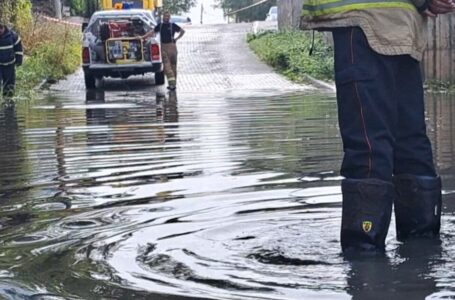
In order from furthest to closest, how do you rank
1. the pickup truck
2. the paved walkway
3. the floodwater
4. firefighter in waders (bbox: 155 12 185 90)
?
1. the pickup truck
2. the paved walkway
3. firefighter in waders (bbox: 155 12 185 90)
4. the floodwater

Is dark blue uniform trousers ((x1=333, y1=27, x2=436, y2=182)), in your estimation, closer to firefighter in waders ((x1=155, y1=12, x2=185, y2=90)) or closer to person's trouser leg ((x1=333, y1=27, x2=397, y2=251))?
person's trouser leg ((x1=333, y1=27, x2=397, y2=251))

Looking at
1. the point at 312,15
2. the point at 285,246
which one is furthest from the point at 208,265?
the point at 312,15

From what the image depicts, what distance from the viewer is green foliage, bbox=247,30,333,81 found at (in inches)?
1097

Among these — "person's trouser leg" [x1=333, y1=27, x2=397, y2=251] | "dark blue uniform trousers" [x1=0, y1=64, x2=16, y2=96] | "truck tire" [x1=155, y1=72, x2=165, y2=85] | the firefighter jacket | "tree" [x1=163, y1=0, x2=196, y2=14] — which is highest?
"tree" [x1=163, y1=0, x2=196, y2=14]

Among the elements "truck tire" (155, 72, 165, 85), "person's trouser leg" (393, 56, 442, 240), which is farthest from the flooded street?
"truck tire" (155, 72, 165, 85)

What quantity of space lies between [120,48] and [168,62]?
1361 mm

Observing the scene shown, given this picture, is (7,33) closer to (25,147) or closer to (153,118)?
(153,118)

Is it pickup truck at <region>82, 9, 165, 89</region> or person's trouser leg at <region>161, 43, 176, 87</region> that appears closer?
person's trouser leg at <region>161, 43, 176, 87</region>

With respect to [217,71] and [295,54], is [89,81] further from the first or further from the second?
[295,54]

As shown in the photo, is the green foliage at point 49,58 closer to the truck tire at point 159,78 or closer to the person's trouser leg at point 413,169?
the truck tire at point 159,78

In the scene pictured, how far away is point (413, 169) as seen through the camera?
524 centimetres

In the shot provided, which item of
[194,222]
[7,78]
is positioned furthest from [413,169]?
[7,78]

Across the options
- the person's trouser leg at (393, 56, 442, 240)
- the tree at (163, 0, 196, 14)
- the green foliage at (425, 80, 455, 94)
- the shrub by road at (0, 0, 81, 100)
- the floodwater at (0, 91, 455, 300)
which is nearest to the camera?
the floodwater at (0, 91, 455, 300)

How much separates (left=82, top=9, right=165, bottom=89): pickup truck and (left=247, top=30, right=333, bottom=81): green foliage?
3.78 meters
